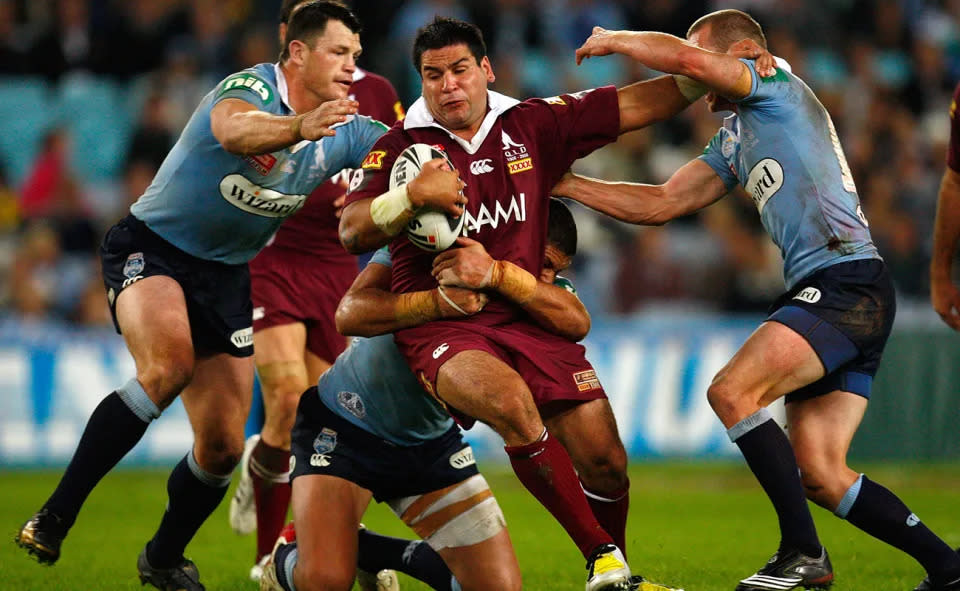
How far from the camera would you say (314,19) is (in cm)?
716

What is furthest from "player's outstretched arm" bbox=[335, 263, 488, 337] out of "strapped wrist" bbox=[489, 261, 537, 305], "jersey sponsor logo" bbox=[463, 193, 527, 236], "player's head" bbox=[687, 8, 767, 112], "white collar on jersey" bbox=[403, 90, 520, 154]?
"player's head" bbox=[687, 8, 767, 112]

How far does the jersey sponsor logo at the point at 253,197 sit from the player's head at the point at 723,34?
221 centimetres

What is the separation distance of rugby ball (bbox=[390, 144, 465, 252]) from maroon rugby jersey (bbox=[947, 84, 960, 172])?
2.96 metres

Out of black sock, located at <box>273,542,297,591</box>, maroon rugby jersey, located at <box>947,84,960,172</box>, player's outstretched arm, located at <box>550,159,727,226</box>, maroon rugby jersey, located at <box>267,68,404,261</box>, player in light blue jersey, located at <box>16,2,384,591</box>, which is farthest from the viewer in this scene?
maroon rugby jersey, located at <box>267,68,404,261</box>

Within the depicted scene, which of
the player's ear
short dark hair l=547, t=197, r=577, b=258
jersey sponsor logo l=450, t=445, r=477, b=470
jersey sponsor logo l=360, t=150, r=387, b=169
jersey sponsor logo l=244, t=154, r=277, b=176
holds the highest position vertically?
the player's ear

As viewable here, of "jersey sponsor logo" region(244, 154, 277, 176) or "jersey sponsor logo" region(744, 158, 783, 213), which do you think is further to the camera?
"jersey sponsor logo" region(244, 154, 277, 176)

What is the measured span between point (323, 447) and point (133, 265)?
59.1 inches

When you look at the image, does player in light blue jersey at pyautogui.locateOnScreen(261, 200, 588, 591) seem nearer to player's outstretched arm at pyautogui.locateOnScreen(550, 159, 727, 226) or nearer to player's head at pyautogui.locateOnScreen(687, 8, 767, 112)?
player's outstretched arm at pyautogui.locateOnScreen(550, 159, 727, 226)

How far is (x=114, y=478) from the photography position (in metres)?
13.1

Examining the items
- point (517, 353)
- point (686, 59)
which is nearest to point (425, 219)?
point (517, 353)

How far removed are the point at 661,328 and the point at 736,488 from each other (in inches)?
67.8

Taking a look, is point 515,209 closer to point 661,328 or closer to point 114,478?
point 661,328

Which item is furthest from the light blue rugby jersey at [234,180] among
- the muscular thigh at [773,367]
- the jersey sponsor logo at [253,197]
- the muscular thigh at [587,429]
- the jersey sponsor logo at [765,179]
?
the muscular thigh at [773,367]

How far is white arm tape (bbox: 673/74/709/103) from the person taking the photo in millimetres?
6398
